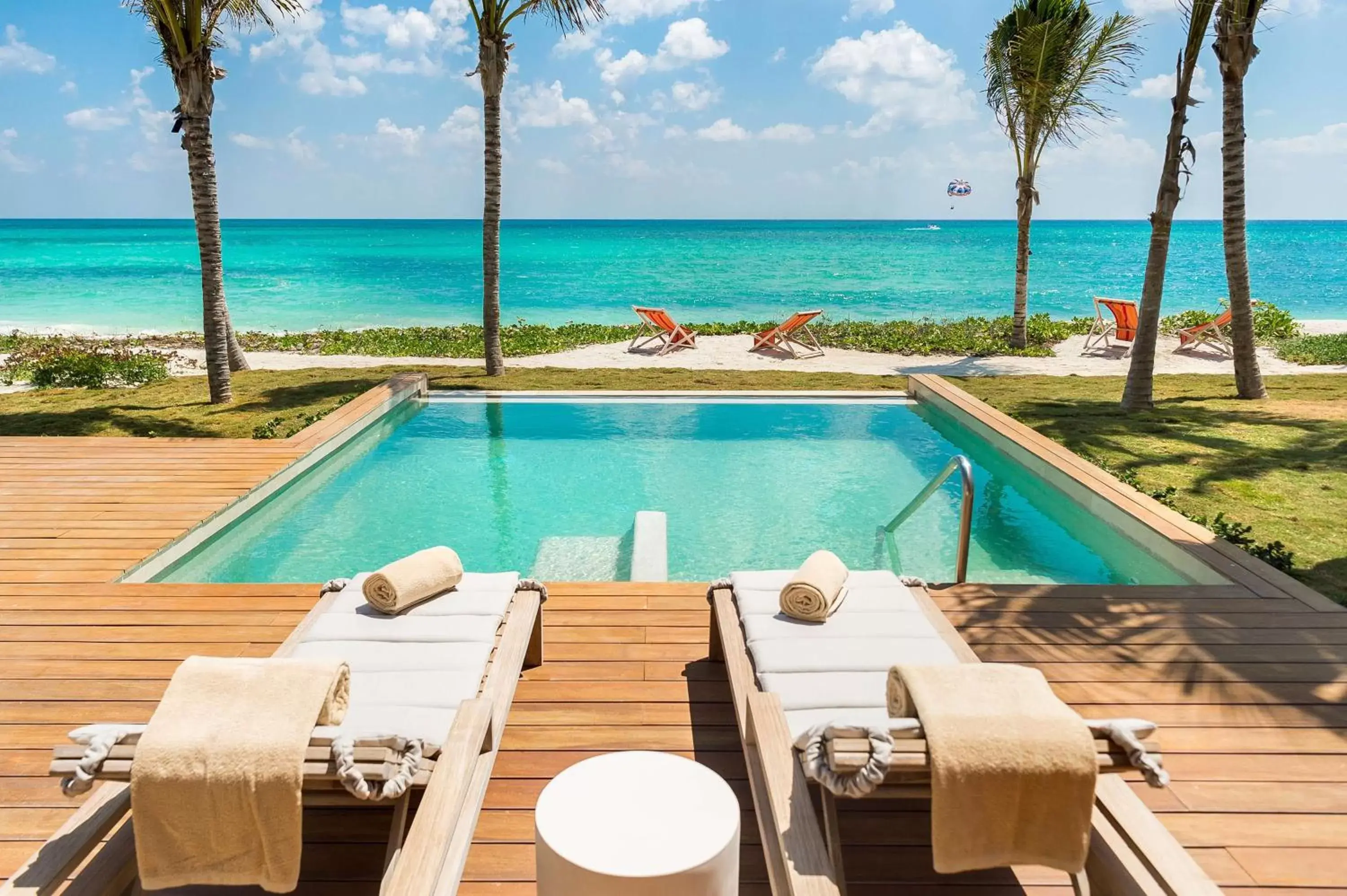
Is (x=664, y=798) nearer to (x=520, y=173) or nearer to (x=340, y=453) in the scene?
(x=340, y=453)

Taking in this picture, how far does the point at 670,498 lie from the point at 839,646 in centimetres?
402

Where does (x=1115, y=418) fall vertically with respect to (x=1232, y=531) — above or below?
above

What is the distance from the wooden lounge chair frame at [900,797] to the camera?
1.97 metres

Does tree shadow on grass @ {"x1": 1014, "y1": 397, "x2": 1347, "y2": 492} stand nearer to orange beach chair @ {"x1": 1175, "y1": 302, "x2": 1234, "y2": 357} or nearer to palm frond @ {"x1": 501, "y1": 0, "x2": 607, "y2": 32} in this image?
orange beach chair @ {"x1": 1175, "y1": 302, "x2": 1234, "y2": 357}

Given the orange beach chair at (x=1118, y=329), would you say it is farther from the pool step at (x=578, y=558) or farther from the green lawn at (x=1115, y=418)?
the pool step at (x=578, y=558)

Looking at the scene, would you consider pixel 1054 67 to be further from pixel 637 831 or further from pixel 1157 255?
pixel 637 831

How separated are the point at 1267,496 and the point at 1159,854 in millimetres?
5230

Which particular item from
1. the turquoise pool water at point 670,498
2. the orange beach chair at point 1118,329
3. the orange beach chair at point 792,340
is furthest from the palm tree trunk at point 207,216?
the orange beach chair at point 1118,329

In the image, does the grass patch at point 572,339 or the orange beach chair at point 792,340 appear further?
the orange beach chair at point 792,340

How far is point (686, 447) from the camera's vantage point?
8375mm

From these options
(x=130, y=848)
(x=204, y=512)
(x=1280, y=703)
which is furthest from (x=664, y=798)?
(x=204, y=512)

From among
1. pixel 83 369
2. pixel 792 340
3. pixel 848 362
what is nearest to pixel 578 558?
pixel 83 369

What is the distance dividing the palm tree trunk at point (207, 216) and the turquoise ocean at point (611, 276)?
15.1m

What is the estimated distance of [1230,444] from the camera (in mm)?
7438
